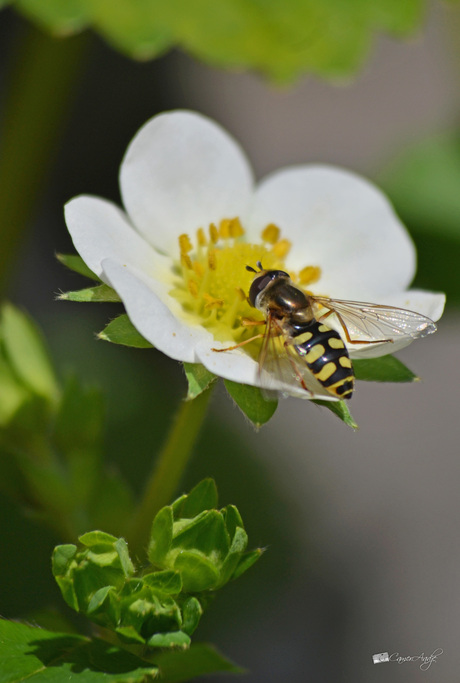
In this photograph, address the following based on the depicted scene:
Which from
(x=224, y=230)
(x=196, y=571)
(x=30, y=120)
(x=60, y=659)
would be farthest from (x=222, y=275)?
(x=30, y=120)

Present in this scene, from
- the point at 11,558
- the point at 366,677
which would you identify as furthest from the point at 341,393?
the point at 11,558

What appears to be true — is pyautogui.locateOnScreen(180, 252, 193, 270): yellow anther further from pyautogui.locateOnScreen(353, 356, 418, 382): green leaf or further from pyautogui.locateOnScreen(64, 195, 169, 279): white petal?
pyautogui.locateOnScreen(353, 356, 418, 382): green leaf

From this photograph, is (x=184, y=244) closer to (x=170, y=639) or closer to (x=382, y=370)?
(x=382, y=370)

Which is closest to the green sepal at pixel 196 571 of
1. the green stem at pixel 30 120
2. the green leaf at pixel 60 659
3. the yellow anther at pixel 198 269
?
the green leaf at pixel 60 659

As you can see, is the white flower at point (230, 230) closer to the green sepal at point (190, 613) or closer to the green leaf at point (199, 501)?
the green leaf at point (199, 501)

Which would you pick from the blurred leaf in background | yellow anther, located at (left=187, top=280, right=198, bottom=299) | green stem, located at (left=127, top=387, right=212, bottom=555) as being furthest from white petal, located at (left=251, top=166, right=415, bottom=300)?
the blurred leaf in background

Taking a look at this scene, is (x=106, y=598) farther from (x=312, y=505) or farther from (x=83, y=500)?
(x=312, y=505)
